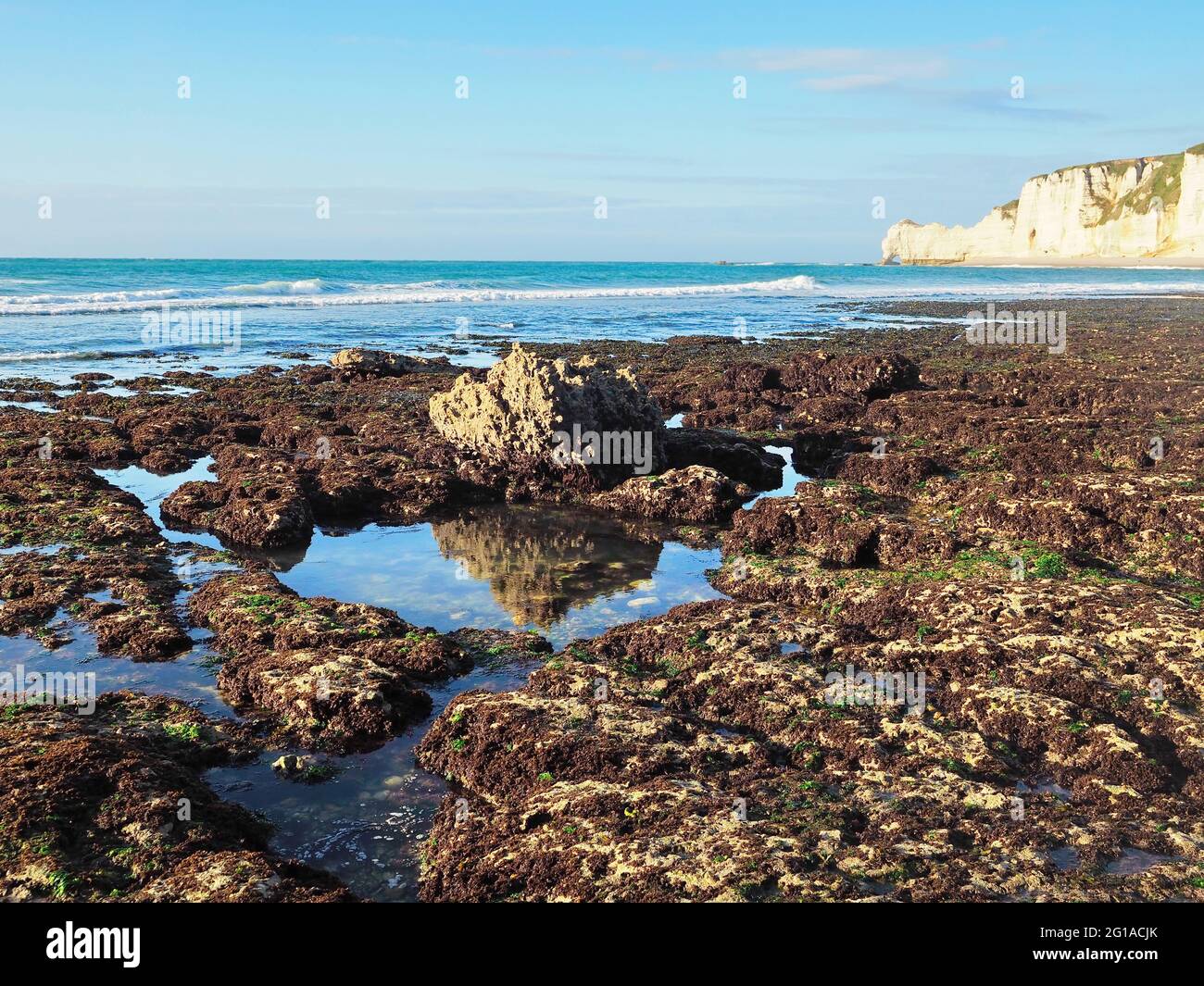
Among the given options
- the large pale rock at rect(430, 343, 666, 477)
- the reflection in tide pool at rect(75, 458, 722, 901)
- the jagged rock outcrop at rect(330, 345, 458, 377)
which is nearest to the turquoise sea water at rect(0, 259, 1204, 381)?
the jagged rock outcrop at rect(330, 345, 458, 377)

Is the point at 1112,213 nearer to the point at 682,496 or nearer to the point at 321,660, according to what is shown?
the point at 682,496

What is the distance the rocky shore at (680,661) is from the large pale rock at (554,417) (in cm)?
6

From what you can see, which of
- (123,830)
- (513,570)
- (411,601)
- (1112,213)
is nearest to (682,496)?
(513,570)

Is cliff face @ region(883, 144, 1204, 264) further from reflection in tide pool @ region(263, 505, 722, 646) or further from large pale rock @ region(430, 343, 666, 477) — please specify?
reflection in tide pool @ region(263, 505, 722, 646)

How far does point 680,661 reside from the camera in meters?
8.94

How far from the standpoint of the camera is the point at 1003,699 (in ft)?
25.3

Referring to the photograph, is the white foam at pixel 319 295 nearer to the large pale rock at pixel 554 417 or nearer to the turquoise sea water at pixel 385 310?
the turquoise sea water at pixel 385 310

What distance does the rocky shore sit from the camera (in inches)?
226

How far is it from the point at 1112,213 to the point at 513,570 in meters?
163

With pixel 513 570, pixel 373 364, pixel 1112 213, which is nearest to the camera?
pixel 513 570

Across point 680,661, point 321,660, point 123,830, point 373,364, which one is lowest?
point 123,830

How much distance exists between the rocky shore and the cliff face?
134973mm

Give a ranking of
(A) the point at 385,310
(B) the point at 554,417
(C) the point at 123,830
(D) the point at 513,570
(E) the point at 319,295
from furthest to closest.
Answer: (E) the point at 319,295 < (A) the point at 385,310 < (B) the point at 554,417 < (D) the point at 513,570 < (C) the point at 123,830
